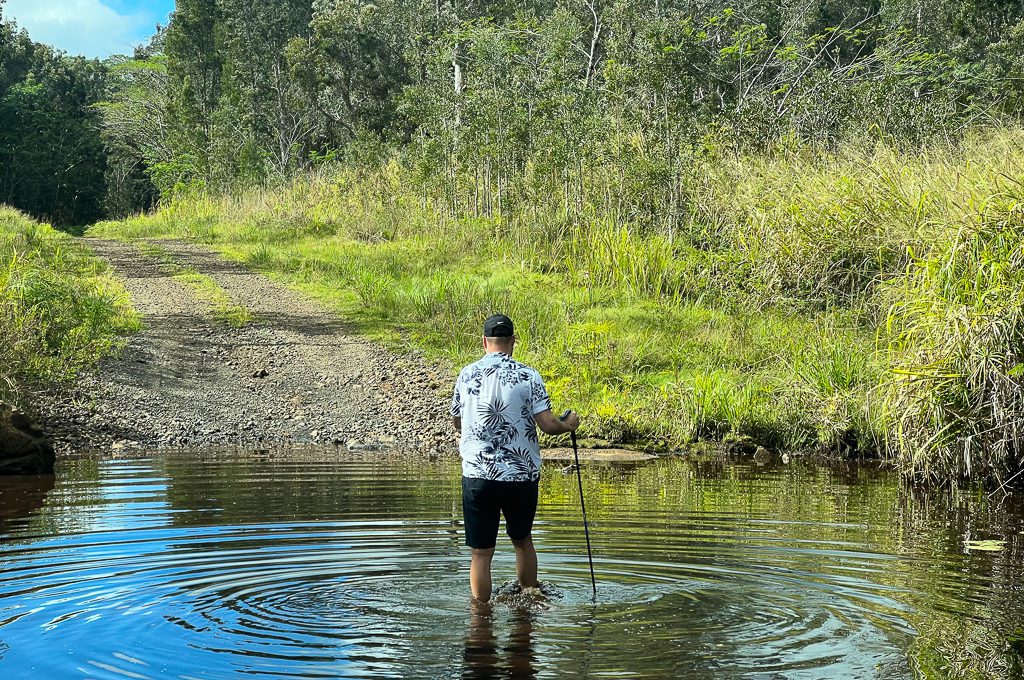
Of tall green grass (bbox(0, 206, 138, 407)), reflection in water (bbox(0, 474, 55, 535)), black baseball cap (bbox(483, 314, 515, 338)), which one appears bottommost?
reflection in water (bbox(0, 474, 55, 535))

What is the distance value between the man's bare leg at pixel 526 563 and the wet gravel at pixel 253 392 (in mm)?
7340

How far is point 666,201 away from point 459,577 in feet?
50.5

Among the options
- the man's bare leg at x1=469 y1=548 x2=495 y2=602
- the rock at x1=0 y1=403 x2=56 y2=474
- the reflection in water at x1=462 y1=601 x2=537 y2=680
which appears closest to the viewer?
the reflection in water at x1=462 y1=601 x2=537 y2=680

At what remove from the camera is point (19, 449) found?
1256 cm

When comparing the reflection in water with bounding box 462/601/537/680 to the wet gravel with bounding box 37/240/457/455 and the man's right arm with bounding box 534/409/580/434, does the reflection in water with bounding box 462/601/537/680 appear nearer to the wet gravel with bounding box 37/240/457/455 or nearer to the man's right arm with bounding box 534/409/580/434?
the man's right arm with bounding box 534/409/580/434

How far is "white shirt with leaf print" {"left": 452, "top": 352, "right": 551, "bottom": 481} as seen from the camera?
6.95 metres

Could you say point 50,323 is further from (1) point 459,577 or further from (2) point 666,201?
(2) point 666,201

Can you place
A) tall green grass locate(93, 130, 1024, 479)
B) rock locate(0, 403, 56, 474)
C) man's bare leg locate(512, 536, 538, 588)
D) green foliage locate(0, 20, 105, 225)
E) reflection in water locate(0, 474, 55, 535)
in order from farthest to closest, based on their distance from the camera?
green foliage locate(0, 20, 105, 225)
rock locate(0, 403, 56, 474)
tall green grass locate(93, 130, 1024, 479)
reflection in water locate(0, 474, 55, 535)
man's bare leg locate(512, 536, 538, 588)

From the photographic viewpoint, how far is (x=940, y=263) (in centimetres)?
1187

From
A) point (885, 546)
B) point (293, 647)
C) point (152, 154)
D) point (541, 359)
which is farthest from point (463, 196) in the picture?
point (152, 154)

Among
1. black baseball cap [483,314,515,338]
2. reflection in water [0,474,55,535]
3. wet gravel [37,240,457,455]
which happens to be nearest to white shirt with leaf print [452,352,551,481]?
black baseball cap [483,314,515,338]

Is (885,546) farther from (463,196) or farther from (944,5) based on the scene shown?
(944,5)

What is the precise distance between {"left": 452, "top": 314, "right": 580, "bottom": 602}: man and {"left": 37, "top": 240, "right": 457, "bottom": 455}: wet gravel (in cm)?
754

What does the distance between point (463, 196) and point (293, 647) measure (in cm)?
2277
